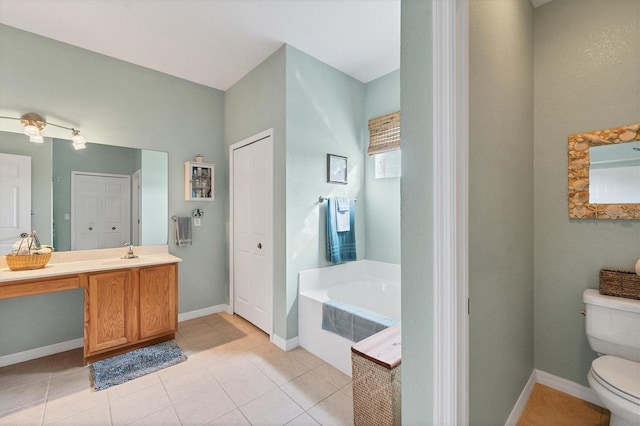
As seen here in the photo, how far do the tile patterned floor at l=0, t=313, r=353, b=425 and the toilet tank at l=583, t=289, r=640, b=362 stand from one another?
1542 millimetres

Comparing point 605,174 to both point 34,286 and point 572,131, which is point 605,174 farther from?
point 34,286

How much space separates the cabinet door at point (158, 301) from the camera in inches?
98.5

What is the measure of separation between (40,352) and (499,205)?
12.3 ft

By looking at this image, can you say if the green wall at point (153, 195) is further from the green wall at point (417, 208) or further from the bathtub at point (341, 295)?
the green wall at point (417, 208)

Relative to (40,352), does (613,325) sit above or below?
above

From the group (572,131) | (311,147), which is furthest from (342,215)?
(572,131)

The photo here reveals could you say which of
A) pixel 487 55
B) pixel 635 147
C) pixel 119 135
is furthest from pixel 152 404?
pixel 635 147

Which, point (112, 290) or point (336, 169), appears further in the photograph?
point (336, 169)

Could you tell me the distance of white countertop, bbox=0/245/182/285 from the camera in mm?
2080

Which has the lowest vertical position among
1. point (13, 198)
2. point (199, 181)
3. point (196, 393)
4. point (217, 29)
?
point (196, 393)

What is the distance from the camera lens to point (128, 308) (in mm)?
2414

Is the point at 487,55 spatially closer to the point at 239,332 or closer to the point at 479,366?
the point at 479,366

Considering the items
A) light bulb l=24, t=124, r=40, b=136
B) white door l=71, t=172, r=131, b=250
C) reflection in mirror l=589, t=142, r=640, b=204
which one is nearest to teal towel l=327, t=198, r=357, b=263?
reflection in mirror l=589, t=142, r=640, b=204

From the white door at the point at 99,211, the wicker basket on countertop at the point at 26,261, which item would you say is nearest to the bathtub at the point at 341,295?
the white door at the point at 99,211
